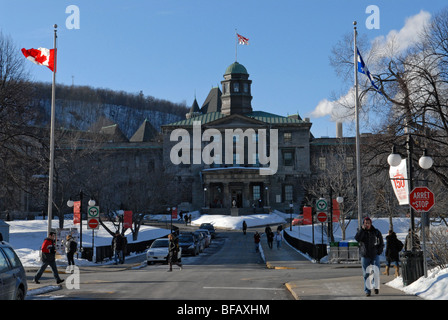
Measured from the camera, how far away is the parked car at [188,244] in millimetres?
37156

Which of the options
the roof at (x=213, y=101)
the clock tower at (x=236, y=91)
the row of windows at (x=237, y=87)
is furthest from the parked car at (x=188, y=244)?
the roof at (x=213, y=101)

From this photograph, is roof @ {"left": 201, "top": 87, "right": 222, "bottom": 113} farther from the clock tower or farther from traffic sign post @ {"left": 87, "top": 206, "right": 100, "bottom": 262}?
traffic sign post @ {"left": 87, "top": 206, "right": 100, "bottom": 262}

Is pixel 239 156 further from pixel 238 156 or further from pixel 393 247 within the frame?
pixel 393 247

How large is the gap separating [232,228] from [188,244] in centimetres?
3717

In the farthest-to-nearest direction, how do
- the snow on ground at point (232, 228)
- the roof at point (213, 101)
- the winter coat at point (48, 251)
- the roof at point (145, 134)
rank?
the roof at point (213, 101)
the roof at point (145, 134)
the winter coat at point (48, 251)
the snow on ground at point (232, 228)

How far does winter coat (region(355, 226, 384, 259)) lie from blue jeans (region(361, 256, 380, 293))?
173mm

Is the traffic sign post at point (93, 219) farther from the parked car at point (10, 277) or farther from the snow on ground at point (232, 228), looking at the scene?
the parked car at point (10, 277)

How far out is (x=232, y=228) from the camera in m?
74.4

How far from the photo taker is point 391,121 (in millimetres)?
31672

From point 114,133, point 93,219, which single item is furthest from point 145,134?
point 93,219

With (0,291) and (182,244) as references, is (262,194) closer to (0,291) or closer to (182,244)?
(182,244)

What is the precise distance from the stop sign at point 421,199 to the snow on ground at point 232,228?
1690 mm

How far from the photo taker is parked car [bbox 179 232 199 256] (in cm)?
3716
